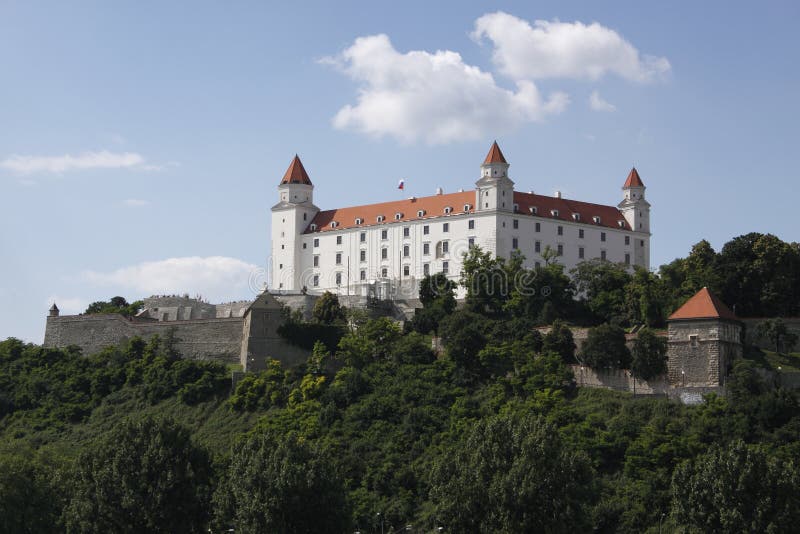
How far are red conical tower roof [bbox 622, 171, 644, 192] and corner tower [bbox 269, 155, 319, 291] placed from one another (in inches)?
795

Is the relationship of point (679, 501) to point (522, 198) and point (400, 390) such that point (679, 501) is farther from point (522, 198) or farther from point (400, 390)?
point (522, 198)

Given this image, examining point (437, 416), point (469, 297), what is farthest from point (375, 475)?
point (469, 297)

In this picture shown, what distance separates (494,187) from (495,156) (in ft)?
7.09

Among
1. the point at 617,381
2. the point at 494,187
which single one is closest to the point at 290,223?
the point at 494,187

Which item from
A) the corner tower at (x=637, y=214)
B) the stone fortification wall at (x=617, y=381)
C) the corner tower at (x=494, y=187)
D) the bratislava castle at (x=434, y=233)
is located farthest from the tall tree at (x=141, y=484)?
the corner tower at (x=637, y=214)

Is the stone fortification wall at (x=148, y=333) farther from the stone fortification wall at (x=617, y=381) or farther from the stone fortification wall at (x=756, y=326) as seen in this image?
the stone fortification wall at (x=756, y=326)

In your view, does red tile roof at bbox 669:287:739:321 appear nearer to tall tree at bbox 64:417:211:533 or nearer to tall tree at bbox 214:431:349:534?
tall tree at bbox 214:431:349:534

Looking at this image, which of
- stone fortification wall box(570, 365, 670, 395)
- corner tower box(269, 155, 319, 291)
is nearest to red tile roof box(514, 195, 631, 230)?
corner tower box(269, 155, 319, 291)

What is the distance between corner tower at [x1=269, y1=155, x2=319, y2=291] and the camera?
89500mm

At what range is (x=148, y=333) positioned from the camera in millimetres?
77875

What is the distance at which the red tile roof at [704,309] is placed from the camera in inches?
2447

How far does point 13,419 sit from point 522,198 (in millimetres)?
32551

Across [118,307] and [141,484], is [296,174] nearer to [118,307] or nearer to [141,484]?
[118,307]

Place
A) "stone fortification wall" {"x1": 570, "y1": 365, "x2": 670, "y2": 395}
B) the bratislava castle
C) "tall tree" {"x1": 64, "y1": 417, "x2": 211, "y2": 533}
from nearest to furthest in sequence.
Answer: "tall tree" {"x1": 64, "y1": 417, "x2": 211, "y2": 533}, "stone fortification wall" {"x1": 570, "y1": 365, "x2": 670, "y2": 395}, the bratislava castle
